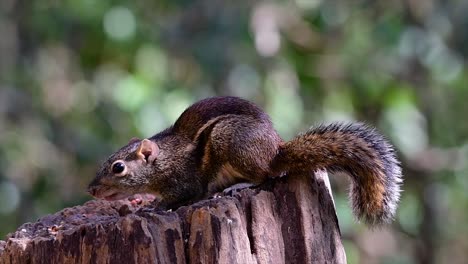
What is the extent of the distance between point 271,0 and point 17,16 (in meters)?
2.14

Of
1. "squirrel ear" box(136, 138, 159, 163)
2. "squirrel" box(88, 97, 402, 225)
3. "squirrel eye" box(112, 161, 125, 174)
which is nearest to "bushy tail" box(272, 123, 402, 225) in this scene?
"squirrel" box(88, 97, 402, 225)

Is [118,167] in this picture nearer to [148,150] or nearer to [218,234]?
[148,150]

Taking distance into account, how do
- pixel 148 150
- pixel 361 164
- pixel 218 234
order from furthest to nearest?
pixel 148 150, pixel 361 164, pixel 218 234

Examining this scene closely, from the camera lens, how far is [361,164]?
3.27 m

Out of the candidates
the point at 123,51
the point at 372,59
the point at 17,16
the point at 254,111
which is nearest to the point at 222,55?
the point at 123,51

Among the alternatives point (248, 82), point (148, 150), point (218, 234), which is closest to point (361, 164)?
point (218, 234)

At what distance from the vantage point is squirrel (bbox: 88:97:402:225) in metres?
3.26

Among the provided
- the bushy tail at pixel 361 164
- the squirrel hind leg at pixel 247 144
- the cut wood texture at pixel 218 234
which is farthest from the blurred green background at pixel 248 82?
the cut wood texture at pixel 218 234

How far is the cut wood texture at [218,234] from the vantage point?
2760mm

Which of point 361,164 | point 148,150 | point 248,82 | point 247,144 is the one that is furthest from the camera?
point 248,82

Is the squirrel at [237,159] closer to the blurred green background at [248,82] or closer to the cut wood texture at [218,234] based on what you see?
the cut wood texture at [218,234]

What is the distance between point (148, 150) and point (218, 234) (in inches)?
46.7

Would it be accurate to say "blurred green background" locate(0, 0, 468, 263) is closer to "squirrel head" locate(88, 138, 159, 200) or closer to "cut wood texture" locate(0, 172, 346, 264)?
"squirrel head" locate(88, 138, 159, 200)

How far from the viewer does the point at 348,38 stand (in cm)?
767
